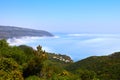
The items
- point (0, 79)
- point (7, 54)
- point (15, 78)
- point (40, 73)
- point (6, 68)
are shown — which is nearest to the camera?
point (0, 79)

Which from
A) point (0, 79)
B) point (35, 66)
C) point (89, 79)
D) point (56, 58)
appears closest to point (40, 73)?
point (35, 66)

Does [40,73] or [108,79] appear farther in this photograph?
→ [108,79]

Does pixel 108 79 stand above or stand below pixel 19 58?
below

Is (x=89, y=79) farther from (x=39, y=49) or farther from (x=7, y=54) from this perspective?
(x=7, y=54)

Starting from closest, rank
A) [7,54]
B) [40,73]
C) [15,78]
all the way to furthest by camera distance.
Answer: [15,78], [40,73], [7,54]

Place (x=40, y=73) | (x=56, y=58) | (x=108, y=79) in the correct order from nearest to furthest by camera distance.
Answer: (x=40, y=73) < (x=108, y=79) < (x=56, y=58)

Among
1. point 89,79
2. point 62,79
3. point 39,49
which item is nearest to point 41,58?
point 39,49

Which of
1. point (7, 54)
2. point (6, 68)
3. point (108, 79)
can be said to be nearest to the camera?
point (6, 68)

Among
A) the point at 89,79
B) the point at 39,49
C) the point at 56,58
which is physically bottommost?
the point at 56,58

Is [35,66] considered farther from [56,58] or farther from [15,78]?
[56,58]
